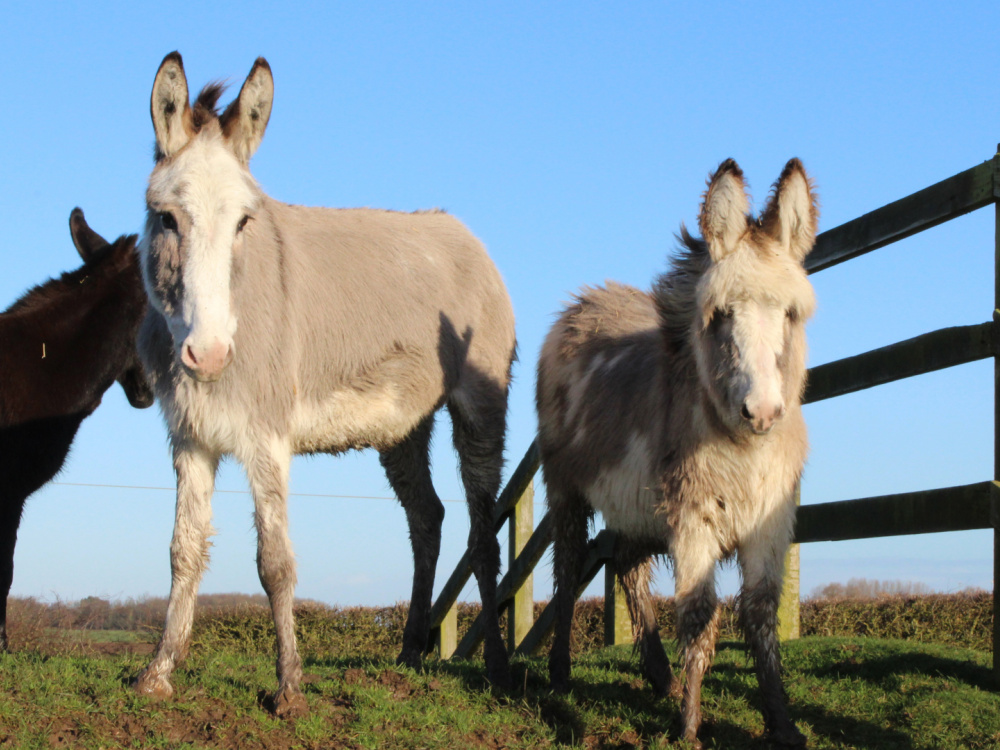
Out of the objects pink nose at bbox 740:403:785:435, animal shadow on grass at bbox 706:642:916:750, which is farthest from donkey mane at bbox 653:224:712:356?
animal shadow on grass at bbox 706:642:916:750

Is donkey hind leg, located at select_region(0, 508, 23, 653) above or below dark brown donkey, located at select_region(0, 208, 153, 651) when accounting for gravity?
below

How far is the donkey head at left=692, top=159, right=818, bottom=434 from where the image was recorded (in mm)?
3877

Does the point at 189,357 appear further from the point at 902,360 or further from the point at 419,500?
the point at 902,360

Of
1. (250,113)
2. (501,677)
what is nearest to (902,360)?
(501,677)

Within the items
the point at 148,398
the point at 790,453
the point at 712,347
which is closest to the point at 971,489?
the point at 790,453

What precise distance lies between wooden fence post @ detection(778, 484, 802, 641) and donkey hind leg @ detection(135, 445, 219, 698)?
3.66m

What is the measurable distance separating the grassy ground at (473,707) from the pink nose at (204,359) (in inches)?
60.0

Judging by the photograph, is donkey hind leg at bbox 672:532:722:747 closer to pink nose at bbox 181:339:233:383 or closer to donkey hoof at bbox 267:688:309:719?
donkey hoof at bbox 267:688:309:719

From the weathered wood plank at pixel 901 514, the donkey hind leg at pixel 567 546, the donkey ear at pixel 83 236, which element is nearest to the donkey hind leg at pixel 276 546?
the donkey hind leg at pixel 567 546

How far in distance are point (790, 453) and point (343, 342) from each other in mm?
2489

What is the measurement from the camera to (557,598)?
18.3 feet

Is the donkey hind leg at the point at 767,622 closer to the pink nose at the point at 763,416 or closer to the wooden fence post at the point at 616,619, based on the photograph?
the pink nose at the point at 763,416

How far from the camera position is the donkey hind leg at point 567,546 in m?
Result: 5.54

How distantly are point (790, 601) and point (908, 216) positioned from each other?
8.84 ft
